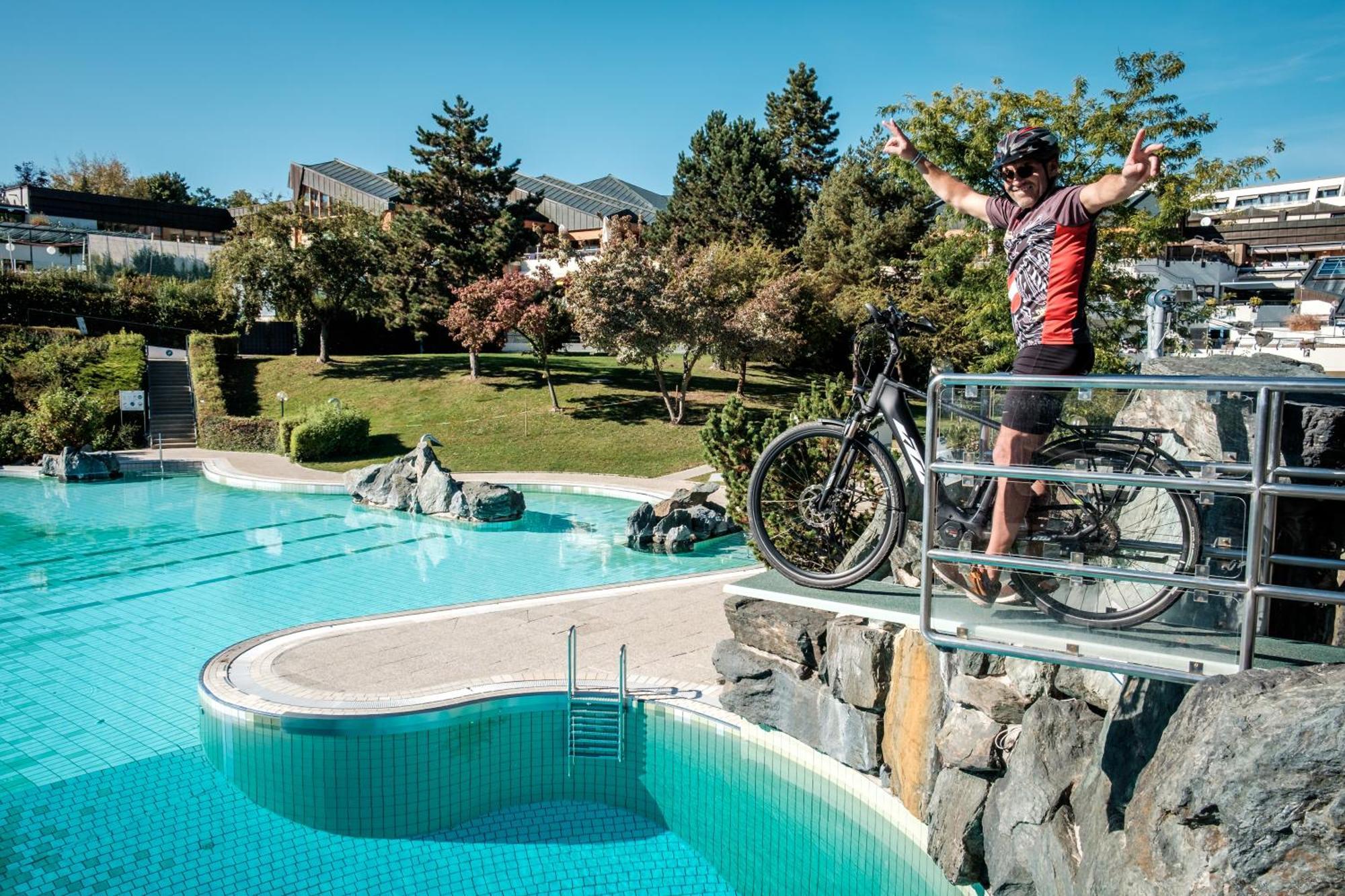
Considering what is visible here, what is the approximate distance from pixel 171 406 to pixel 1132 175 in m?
29.3

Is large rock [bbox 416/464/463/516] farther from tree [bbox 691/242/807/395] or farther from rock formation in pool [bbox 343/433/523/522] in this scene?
tree [bbox 691/242/807/395]

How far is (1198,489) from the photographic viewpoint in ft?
10.8

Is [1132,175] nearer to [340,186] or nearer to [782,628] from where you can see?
[782,628]

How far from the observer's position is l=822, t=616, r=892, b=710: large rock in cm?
641

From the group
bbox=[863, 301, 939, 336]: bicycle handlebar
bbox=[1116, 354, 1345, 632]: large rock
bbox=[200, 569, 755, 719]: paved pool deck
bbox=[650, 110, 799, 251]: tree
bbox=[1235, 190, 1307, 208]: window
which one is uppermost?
bbox=[1235, 190, 1307, 208]: window

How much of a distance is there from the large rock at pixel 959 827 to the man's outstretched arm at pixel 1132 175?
353 centimetres

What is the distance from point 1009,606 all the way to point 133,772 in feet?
23.0

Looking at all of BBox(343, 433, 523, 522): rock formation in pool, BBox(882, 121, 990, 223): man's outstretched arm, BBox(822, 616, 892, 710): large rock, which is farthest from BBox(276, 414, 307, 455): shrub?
BBox(882, 121, 990, 223): man's outstretched arm

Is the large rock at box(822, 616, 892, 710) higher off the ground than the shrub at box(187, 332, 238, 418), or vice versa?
the shrub at box(187, 332, 238, 418)

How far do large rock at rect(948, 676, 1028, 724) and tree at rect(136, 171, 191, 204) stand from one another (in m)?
82.4

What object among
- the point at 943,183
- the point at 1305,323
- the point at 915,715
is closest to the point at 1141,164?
the point at 943,183

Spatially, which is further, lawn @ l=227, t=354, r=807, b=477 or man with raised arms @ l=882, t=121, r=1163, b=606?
lawn @ l=227, t=354, r=807, b=477

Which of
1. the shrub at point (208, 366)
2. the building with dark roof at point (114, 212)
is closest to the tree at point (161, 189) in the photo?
the building with dark roof at point (114, 212)

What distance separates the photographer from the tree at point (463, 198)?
103 feet
